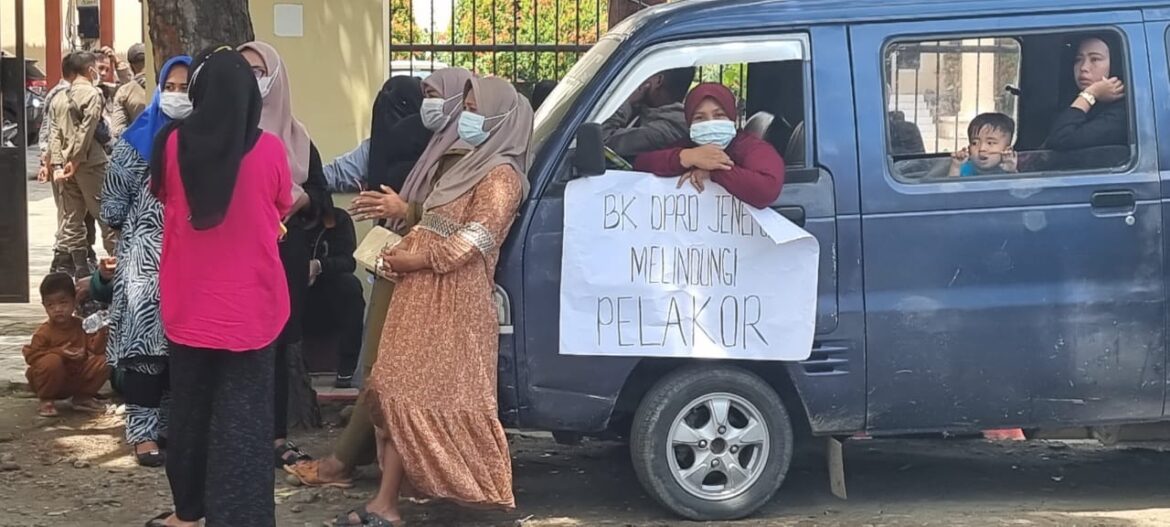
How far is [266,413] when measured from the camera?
500 cm

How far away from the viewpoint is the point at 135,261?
609 centimetres

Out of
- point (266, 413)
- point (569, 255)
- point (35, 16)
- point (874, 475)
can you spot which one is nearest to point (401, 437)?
point (266, 413)

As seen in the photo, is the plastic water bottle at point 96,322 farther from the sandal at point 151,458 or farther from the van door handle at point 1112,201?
the van door handle at point 1112,201

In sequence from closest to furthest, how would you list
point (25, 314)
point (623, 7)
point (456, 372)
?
point (456, 372), point (623, 7), point (25, 314)

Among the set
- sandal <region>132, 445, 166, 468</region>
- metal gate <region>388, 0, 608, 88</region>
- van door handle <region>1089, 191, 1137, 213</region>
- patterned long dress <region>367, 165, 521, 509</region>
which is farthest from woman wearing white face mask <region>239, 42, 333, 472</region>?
van door handle <region>1089, 191, 1137, 213</region>

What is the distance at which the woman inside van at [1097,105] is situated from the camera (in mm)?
5578

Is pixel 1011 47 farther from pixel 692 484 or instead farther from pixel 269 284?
pixel 269 284

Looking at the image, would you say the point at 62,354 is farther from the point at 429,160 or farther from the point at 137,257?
the point at 429,160

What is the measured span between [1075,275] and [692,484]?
1.61 m

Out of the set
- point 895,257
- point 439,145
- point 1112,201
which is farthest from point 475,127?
point 1112,201

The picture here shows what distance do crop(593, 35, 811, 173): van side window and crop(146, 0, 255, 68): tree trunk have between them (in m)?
2.18

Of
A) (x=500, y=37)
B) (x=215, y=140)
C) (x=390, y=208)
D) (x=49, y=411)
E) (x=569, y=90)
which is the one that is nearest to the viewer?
(x=215, y=140)

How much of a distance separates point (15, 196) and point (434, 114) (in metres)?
4.94

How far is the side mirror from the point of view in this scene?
536 cm
